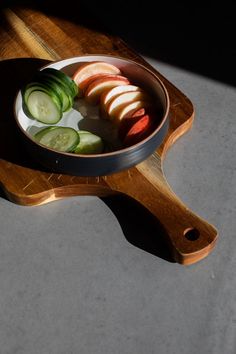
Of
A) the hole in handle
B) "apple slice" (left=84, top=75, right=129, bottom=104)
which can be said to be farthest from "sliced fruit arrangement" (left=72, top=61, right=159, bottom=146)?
the hole in handle

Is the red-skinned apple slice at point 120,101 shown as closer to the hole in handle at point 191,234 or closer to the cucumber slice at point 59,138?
the cucumber slice at point 59,138

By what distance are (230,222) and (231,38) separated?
2.31ft

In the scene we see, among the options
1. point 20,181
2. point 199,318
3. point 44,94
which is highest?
point 44,94

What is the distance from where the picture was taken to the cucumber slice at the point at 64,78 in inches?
54.9

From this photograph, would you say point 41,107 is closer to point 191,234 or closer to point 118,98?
point 118,98

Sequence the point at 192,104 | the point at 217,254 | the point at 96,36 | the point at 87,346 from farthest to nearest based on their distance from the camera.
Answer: the point at 96,36 < the point at 192,104 < the point at 217,254 < the point at 87,346

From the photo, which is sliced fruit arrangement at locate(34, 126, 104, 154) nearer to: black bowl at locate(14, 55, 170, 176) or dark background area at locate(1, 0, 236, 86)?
black bowl at locate(14, 55, 170, 176)

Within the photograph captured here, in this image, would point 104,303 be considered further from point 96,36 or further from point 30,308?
point 96,36

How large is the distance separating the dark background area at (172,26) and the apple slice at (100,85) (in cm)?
30

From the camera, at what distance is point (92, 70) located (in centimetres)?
148

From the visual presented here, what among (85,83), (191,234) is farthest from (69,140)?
(191,234)

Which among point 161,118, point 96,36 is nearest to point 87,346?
point 161,118

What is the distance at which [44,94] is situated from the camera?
136 centimetres

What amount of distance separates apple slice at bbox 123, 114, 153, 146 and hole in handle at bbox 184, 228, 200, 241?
0.76 feet
